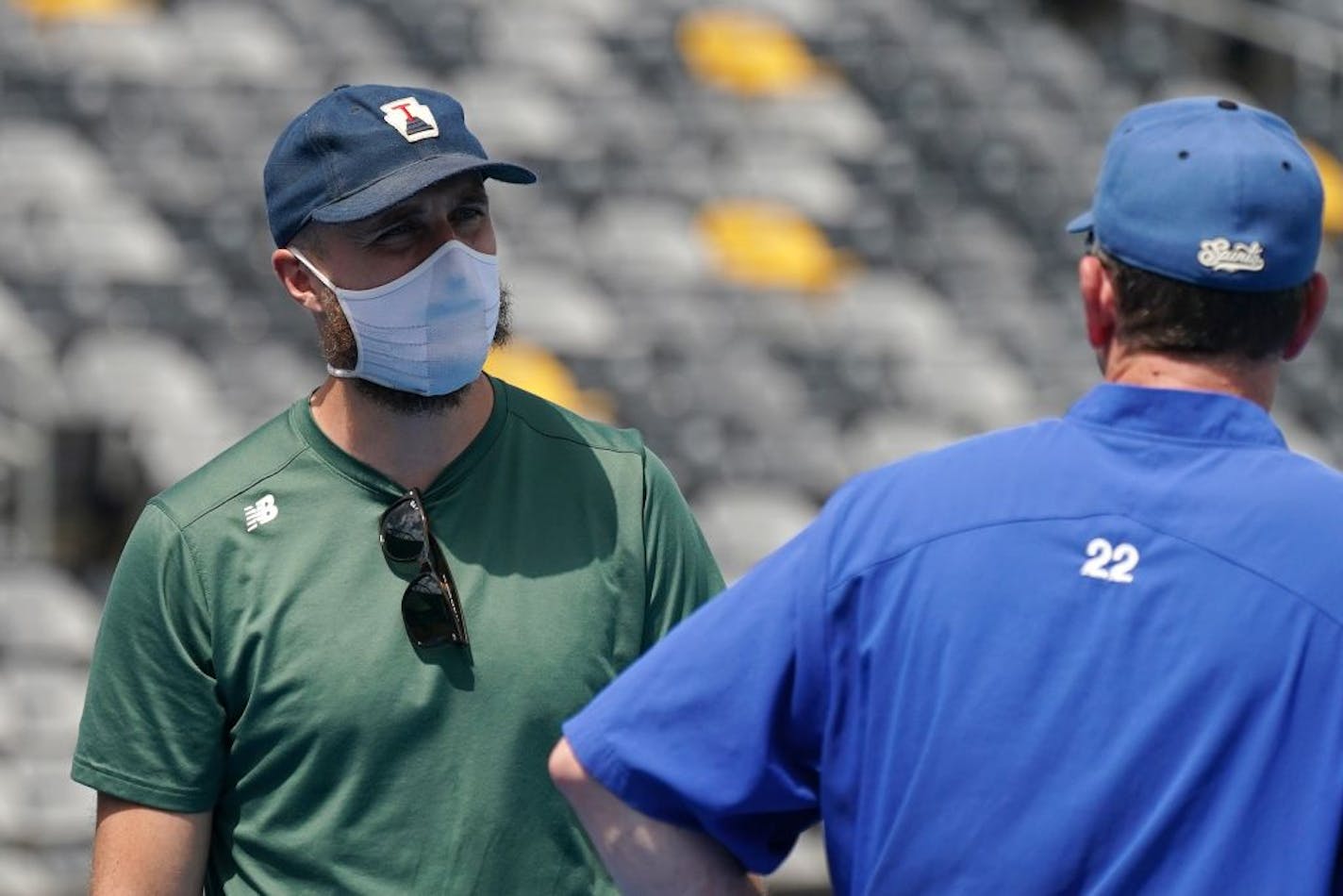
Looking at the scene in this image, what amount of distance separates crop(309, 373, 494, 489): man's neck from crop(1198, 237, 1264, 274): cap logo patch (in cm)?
93

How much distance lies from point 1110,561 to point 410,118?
3.37ft

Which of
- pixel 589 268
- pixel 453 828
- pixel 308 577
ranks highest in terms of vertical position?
pixel 308 577

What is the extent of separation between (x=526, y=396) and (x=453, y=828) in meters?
0.53

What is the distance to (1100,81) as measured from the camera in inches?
400

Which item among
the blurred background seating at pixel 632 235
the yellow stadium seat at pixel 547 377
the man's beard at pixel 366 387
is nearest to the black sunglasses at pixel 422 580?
the man's beard at pixel 366 387

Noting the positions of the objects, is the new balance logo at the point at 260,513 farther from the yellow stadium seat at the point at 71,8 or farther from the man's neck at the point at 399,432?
the yellow stadium seat at the point at 71,8

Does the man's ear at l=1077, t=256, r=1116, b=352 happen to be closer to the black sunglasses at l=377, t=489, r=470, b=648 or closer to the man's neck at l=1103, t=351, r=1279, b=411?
the man's neck at l=1103, t=351, r=1279, b=411

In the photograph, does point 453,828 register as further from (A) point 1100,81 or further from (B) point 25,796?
(A) point 1100,81

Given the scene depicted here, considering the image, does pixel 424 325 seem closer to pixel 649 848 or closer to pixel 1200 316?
pixel 649 848

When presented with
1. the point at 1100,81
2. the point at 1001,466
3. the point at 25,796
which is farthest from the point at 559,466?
the point at 1100,81

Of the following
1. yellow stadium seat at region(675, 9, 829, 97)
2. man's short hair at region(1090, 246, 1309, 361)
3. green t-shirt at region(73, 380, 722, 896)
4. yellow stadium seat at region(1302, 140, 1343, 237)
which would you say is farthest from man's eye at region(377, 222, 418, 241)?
yellow stadium seat at region(1302, 140, 1343, 237)

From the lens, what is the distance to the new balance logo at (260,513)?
223 centimetres

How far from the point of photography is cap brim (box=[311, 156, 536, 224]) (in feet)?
7.20

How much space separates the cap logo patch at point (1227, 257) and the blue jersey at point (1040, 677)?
110 millimetres
